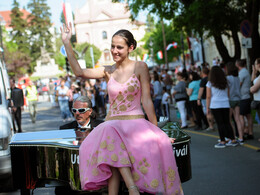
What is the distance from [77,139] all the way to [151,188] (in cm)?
97

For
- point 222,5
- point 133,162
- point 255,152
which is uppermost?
point 222,5

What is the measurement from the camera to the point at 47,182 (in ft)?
14.7

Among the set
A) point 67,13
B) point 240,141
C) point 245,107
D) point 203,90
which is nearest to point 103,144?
point 67,13

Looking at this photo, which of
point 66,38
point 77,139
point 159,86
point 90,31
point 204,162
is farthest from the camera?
point 90,31

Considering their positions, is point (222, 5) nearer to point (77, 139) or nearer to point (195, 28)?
point (195, 28)

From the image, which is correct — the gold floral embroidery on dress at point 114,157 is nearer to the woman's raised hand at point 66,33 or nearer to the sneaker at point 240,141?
the woman's raised hand at point 66,33

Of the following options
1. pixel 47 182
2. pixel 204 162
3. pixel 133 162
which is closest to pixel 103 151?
pixel 133 162

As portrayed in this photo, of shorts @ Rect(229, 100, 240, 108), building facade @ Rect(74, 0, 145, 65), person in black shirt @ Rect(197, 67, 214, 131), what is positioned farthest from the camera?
building facade @ Rect(74, 0, 145, 65)

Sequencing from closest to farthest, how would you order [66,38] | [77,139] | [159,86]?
[66,38], [77,139], [159,86]

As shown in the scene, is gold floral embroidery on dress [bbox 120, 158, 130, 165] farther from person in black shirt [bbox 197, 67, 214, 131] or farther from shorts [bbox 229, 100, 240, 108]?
person in black shirt [bbox 197, 67, 214, 131]

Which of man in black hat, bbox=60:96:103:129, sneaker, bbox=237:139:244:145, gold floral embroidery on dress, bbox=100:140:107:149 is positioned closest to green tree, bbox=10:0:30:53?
sneaker, bbox=237:139:244:145

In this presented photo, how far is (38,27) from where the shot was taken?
115 metres

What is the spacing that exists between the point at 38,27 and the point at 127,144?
11458 cm

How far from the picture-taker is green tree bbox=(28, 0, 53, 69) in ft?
378
